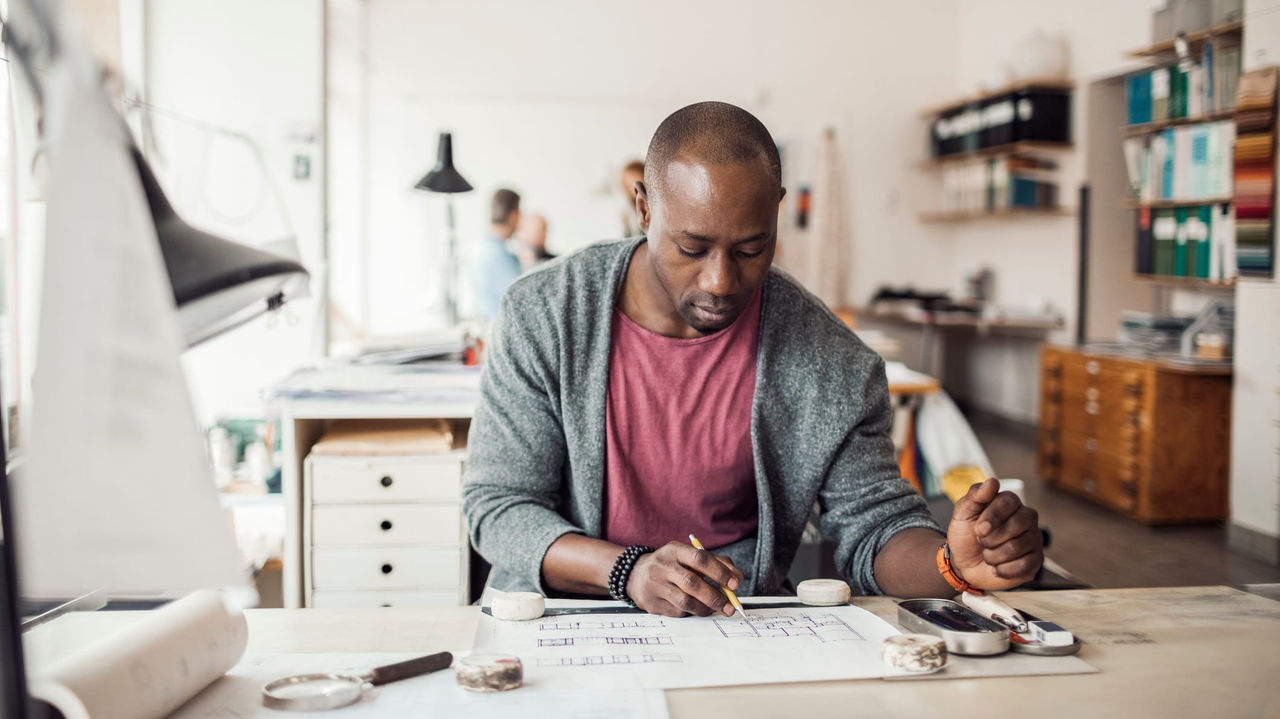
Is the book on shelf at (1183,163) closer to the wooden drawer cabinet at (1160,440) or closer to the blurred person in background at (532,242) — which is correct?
the wooden drawer cabinet at (1160,440)

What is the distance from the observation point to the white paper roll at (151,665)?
73 centimetres

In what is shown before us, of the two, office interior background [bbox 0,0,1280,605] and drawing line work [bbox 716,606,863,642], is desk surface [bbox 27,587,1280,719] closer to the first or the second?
drawing line work [bbox 716,606,863,642]

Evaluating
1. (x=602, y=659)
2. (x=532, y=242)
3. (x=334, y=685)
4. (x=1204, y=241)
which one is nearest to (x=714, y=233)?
(x=602, y=659)

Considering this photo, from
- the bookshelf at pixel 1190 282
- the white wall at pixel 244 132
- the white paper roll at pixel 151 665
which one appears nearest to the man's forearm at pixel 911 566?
the white paper roll at pixel 151 665

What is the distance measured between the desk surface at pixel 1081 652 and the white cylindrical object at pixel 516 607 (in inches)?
1.3

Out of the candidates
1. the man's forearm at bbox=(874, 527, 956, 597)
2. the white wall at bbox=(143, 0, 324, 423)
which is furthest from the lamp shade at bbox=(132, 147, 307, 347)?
the white wall at bbox=(143, 0, 324, 423)

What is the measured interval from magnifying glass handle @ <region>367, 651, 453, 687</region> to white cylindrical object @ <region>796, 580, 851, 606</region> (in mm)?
438

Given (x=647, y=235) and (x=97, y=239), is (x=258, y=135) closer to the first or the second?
(x=647, y=235)

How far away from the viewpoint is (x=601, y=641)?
1048 millimetres

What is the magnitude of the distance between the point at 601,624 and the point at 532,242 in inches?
193

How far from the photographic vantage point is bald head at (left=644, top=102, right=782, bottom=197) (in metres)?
1.29

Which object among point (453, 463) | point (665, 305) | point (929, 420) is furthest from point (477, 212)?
point (665, 305)

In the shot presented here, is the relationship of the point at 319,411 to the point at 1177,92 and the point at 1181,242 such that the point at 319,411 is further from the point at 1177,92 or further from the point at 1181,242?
the point at 1177,92

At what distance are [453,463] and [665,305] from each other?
0.98 meters
